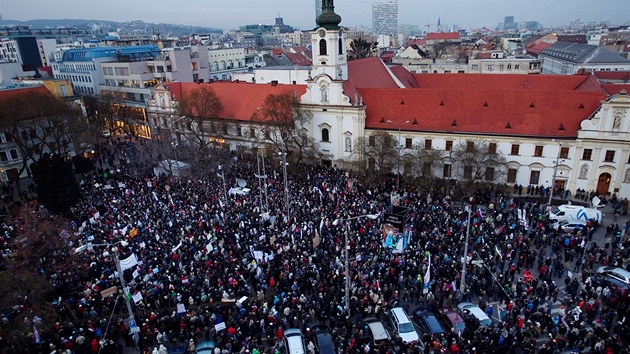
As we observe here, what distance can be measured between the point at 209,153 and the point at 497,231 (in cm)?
3254

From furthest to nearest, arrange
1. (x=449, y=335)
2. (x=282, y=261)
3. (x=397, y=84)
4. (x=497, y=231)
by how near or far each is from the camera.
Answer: (x=397, y=84) < (x=497, y=231) < (x=282, y=261) < (x=449, y=335)

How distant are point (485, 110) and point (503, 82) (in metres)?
16.8

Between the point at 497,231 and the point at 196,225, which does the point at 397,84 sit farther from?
the point at 196,225

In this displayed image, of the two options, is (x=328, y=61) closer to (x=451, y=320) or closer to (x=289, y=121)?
(x=289, y=121)

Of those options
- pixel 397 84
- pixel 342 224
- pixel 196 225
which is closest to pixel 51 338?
pixel 196 225

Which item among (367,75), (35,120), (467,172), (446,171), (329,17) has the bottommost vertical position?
(446,171)

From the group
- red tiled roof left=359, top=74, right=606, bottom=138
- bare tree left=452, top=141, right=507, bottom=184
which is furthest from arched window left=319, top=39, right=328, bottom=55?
bare tree left=452, top=141, right=507, bottom=184

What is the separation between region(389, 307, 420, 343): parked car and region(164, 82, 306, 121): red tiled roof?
120 ft

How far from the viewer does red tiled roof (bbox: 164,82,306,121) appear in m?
55.6

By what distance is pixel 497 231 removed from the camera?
1211 inches

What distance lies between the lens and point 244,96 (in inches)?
2280

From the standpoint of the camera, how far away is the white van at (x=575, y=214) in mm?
32125

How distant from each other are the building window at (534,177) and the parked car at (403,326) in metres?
26.2

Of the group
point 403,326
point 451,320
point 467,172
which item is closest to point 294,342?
point 403,326
